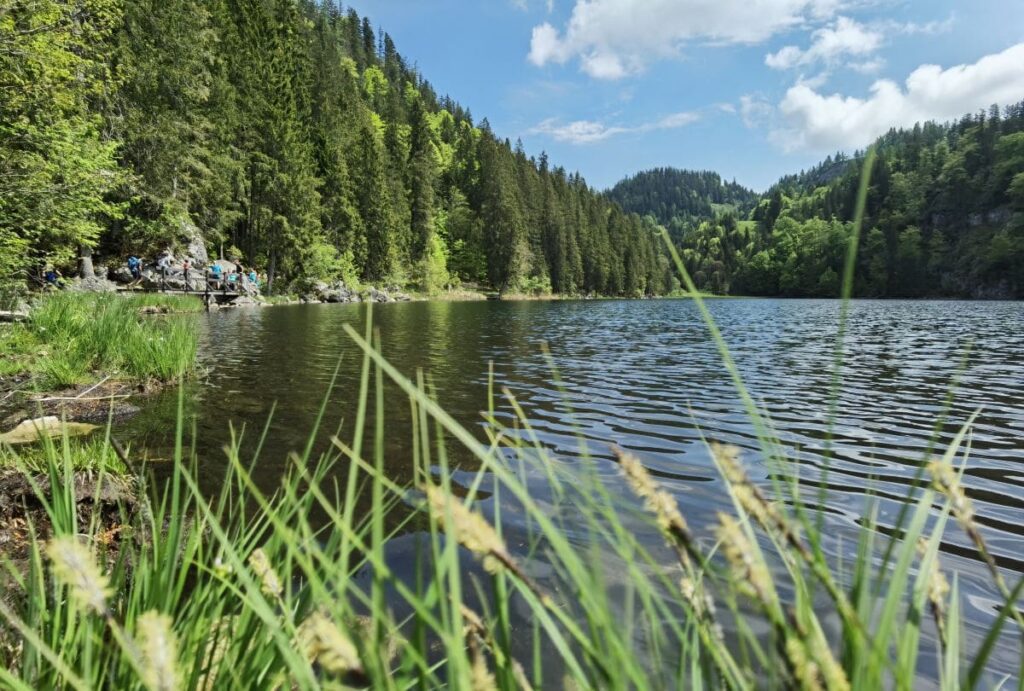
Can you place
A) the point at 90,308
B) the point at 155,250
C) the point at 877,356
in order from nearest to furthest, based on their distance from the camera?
the point at 90,308 → the point at 877,356 → the point at 155,250

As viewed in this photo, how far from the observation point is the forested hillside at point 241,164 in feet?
35.1

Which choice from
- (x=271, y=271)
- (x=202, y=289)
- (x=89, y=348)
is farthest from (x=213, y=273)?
(x=89, y=348)

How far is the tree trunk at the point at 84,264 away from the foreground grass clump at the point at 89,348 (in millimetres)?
20632

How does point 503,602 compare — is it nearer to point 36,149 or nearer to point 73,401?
point 73,401

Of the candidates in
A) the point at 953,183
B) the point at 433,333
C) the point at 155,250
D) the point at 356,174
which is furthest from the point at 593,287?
the point at 433,333

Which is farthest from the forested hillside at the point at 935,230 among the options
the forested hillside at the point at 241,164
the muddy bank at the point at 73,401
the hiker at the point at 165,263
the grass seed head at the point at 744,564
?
the grass seed head at the point at 744,564

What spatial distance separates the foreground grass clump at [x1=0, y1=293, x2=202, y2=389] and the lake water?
737 mm

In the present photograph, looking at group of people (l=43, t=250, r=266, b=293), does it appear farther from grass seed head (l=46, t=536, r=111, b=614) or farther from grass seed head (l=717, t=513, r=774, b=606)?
grass seed head (l=717, t=513, r=774, b=606)

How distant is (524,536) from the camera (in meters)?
4.15

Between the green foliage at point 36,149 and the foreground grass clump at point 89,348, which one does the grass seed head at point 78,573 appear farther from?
the green foliage at point 36,149

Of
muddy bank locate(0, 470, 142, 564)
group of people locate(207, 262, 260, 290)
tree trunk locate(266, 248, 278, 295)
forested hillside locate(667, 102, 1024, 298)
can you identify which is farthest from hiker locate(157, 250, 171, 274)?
forested hillside locate(667, 102, 1024, 298)

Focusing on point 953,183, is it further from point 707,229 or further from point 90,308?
point 90,308

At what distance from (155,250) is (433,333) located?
76.3ft

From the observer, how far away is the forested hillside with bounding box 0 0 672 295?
10.7 m
